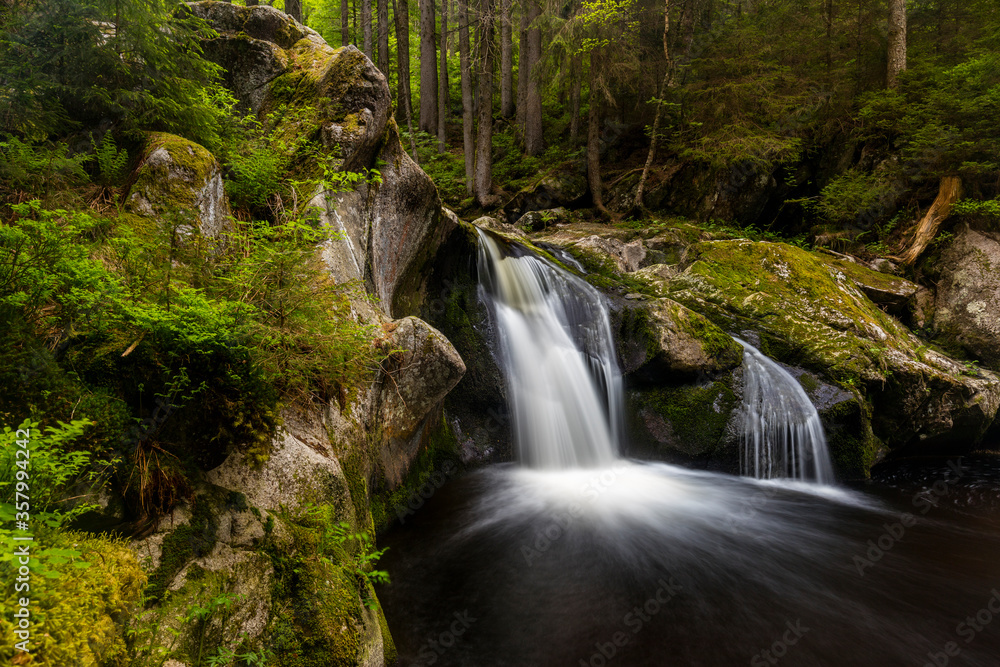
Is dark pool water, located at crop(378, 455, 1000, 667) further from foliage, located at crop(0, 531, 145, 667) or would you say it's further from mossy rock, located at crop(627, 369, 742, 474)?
foliage, located at crop(0, 531, 145, 667)

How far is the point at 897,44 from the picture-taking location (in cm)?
1255

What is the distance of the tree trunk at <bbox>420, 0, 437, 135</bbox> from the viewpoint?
17875 millimetres

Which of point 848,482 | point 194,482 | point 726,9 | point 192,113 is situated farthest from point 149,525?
point 726,9

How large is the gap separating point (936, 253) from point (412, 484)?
1266 centimetres

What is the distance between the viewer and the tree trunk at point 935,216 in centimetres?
1081

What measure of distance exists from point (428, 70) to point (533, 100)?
4.84 metres

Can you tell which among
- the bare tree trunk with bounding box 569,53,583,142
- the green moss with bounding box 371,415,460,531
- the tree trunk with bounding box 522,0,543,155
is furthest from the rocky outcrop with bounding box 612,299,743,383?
the tree trunk with bounding box 522,0,543,155

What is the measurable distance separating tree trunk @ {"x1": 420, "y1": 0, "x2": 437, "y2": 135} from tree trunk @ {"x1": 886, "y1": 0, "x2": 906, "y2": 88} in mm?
14366

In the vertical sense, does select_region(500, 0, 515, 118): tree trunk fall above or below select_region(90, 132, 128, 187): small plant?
above

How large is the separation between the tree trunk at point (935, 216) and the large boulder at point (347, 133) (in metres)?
11.2

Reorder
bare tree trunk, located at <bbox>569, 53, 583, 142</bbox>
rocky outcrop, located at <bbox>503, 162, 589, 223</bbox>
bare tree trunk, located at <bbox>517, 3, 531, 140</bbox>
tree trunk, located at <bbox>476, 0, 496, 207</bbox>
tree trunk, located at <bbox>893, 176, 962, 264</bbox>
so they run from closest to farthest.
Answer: tree trunk, located at <bbox>893, 176, 962, 264</bbox>, tree trunk, located at <bbox>476, 0, 496, 207</bbox>, bare tree trunk, located at <bbox>569, 53, 583, 142</bbox>, rocky outcrop, located at <bbox>503, 162, 589, 223</bbox>, bare tree trunk, located at <bbox>517, 3, 531, 140</bbox>

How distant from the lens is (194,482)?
281 cm

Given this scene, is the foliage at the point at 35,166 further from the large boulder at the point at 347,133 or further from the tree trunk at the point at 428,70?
the tree trunk at the point at 428,70

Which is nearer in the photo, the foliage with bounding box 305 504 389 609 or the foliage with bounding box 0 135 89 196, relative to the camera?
the foliage with bounding box 305 504 389 609
